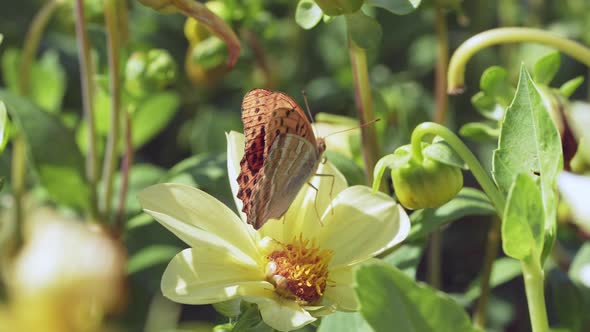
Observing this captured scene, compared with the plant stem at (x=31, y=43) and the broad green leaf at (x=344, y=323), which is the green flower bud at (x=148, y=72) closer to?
the plant stem at (x=31, y=43)

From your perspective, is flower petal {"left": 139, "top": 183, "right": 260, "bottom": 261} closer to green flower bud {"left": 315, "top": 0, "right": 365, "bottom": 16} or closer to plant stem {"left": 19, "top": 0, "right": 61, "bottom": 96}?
green flower bud {"left": 315, "top": 0, "right": 365, "bottom": 16}

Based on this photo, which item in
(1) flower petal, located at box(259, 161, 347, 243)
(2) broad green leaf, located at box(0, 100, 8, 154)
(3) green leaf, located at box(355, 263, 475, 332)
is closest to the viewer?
(3) green leaf, located at box(355, 263, 475, 332)

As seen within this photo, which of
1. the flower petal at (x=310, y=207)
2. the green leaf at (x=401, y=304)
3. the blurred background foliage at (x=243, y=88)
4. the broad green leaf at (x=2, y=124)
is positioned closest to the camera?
the green leaf at (x=401, y=304)

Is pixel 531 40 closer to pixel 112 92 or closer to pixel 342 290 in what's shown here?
pixel 342 290

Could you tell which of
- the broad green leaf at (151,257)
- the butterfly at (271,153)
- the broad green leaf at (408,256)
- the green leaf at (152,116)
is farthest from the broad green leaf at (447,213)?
the green leaf at (152,116)

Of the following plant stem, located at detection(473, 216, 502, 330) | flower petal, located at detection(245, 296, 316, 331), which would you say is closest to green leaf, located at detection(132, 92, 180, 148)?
plant stem, located at detection(473, 216, 502, 330)

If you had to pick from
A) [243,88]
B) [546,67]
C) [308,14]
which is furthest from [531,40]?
[243,88]
